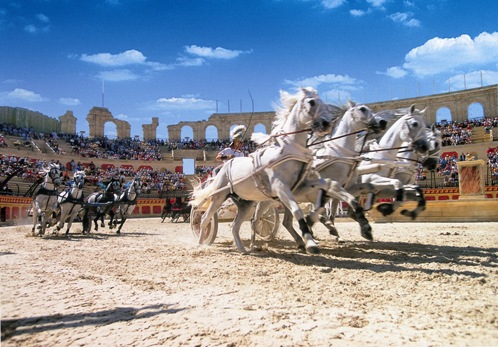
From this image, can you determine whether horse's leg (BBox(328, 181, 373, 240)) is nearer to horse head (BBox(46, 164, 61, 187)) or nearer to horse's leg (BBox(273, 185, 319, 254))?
horse's leg (BBox(273, 185, 319, 254))

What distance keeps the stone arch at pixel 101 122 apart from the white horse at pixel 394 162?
4624cm

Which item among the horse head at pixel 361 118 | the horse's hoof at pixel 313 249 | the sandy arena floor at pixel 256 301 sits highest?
the horse head at pixel 361 118

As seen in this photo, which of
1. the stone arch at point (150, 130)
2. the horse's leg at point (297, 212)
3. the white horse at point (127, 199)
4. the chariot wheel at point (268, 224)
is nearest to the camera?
the horse's leg at point (297, 212)

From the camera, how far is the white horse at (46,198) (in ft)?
37.5

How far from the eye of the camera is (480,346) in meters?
2.29

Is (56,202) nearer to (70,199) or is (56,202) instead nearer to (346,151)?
(70,199)

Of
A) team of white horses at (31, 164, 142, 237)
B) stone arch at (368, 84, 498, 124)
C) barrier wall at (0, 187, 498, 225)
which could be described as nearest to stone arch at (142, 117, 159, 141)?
barrier wall at (0, 187, 498, 225)

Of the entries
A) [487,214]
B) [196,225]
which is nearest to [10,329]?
[196,225]

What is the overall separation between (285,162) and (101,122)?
48.7 m

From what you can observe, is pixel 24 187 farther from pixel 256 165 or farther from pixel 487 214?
pixel 487 214

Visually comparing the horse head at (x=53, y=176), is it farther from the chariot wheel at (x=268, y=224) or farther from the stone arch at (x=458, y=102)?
the stone arch at (x=458, y=102)

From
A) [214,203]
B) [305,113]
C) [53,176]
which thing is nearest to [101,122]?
[53,176]

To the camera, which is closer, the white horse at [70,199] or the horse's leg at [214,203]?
the horse's leg at [214,203]

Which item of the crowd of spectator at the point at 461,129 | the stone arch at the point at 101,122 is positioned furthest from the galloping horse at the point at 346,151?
the stone arch at the point at 101,122
